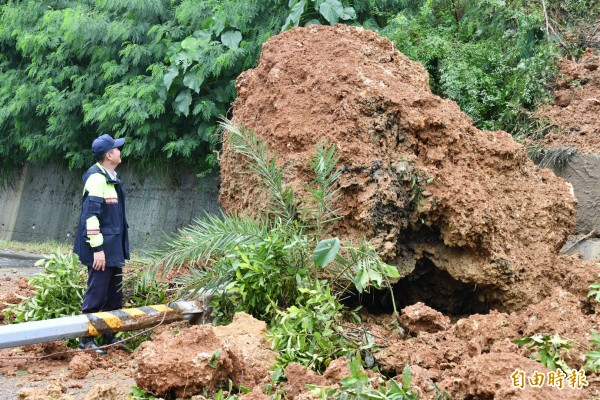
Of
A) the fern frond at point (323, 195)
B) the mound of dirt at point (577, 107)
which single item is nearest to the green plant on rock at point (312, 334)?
the fern frond at point (323, 195)

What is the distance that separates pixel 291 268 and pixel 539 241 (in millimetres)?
1950

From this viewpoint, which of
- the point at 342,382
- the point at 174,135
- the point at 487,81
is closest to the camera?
the point at 342,382

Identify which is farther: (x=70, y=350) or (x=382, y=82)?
(x=382, y=82)

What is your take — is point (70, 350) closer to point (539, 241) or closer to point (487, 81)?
point (539, 241)

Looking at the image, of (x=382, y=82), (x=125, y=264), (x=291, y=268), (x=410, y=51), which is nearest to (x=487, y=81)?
(x=410, y=51)

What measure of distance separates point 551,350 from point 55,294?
12.7ft

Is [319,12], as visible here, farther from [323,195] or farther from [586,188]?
[323,195]

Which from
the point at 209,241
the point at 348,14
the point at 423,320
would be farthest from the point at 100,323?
the point at 348,14

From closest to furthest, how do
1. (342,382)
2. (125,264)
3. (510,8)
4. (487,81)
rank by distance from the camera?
(342,382) → (125,264) → (487,81) → (510,8)

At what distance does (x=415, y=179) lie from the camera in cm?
539

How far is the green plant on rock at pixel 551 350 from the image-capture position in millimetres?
3829

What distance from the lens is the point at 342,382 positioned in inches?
135

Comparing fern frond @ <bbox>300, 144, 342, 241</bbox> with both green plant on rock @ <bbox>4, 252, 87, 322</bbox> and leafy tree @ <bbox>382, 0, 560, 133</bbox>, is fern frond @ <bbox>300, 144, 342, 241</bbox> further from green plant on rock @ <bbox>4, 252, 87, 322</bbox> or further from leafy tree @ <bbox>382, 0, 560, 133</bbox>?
leafy tree @ <bbox>382, 0, 560, 133</bbox>

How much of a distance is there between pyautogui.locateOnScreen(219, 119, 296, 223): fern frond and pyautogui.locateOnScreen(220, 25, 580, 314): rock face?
108 millimetres
